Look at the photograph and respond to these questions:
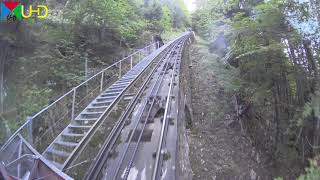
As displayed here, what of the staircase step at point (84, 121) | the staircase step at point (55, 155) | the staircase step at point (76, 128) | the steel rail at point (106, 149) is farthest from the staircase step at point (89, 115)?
the staircase step at point (55, 155)

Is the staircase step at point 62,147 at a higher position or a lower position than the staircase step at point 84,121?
lower

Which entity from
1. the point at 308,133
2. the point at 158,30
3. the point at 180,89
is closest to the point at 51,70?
the point at 180,89

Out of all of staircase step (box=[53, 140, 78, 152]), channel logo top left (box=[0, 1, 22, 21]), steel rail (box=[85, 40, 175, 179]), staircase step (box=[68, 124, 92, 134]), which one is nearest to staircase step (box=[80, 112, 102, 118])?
staircase step (box=[68, 124, 92, 134])

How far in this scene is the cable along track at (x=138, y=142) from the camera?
628 cm

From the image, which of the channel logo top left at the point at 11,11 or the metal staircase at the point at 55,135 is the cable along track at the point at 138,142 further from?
the channel logo top left at the point at 11,11

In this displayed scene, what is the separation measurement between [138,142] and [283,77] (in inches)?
173

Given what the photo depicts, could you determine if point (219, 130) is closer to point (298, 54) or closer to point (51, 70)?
point (298, 54)

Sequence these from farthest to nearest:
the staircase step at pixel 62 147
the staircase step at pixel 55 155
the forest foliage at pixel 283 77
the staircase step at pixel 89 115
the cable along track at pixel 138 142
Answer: the staircase step at pixel 89 115, the staircase step at pixel 62 147, the forest foliage at pixel 283 77, the staircase step at pixel 55 155, the cable along track at pixel 138 142

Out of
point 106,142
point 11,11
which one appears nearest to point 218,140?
point 106,142

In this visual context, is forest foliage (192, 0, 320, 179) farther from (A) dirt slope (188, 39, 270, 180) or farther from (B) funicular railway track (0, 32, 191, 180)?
(B) funicular railway track (0, 32, 191, 180)

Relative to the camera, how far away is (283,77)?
8047 millimetres

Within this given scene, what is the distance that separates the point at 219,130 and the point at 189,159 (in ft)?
9.25

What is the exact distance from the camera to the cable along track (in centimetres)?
628

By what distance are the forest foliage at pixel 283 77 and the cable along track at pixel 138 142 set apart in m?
3.01
